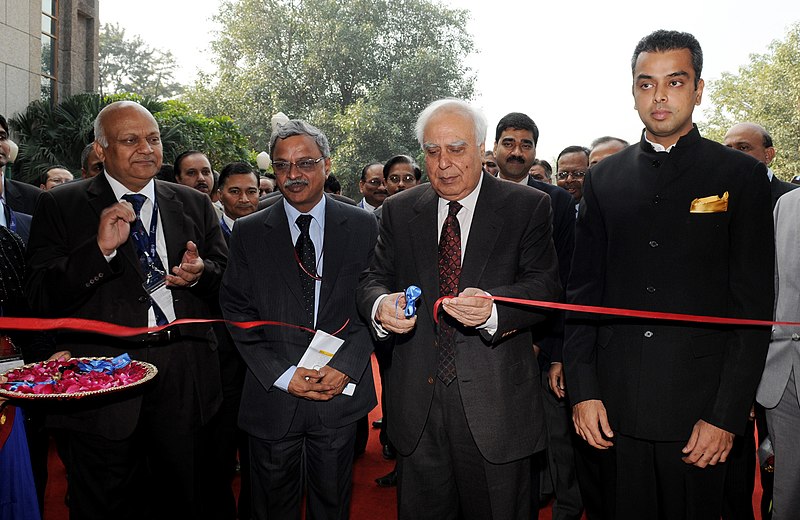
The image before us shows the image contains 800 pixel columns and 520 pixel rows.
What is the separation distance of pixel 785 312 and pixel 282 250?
2147 mm

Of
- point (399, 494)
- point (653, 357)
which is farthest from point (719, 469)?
point (399, 494)

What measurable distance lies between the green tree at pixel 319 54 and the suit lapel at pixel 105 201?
2896 cm

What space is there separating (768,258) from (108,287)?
8.61 feet

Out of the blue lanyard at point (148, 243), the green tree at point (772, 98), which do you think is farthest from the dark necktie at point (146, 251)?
the green tree at point (772, 98)

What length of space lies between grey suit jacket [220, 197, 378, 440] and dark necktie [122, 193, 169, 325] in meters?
0.29

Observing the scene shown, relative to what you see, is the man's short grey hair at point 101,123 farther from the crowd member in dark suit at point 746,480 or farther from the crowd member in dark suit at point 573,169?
the crowd member in dark suit at point 573,169

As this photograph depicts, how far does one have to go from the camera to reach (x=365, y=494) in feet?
13.7

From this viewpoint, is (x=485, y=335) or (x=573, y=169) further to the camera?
(x=573, y=169)

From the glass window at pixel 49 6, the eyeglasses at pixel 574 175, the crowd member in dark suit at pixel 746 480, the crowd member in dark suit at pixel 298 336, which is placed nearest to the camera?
the crowd member in dark suit at pixel 298 336

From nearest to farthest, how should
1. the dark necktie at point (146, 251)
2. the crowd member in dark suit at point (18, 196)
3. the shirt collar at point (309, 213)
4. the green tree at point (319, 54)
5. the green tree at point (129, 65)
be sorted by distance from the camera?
the dark necktie at point (146, 251) → the shirt collar at point (309, 213) → the crowd member in dark suit at point (18, 196) → the green tree at point (319, 54) → the green tree at point (129, 65)

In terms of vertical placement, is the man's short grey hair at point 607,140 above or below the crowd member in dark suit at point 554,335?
above

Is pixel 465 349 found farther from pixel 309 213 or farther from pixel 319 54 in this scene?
pixel 319 54

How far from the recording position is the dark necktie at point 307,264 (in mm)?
2807

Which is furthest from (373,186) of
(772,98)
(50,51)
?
(772,98)
